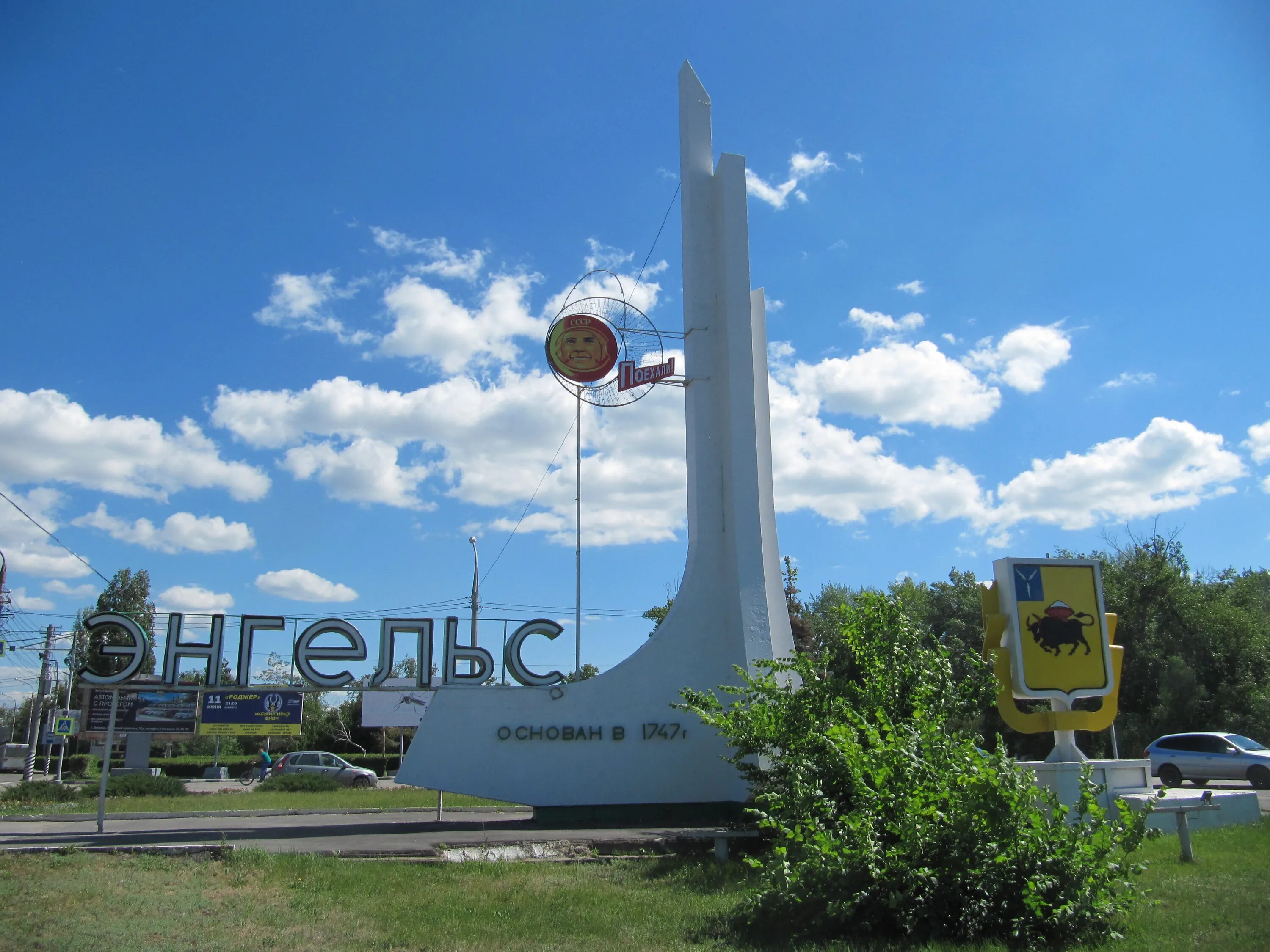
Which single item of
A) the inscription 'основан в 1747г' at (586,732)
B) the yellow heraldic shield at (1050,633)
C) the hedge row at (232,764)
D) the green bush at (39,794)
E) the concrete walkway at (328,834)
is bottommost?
the hedge row at (232,764)

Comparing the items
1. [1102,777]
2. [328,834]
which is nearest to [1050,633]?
[1102,777]

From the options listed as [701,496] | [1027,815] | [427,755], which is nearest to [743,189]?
[701,496]

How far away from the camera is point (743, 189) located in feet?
68.3

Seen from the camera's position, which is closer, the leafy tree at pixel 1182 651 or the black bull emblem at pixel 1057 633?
the black bull emblem at pixel 1057 633

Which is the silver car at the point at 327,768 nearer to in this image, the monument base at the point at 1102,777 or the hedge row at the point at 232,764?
the hedge row at the point at 232,764

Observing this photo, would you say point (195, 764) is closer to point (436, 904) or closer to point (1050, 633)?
point (436, 904)

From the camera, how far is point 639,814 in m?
18.5

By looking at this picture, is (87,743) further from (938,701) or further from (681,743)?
(938,701)

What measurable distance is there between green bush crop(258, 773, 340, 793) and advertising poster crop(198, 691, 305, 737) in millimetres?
9926

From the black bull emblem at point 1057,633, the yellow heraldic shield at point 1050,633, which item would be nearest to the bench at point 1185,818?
the yellow heraldic shield at point 1050,633

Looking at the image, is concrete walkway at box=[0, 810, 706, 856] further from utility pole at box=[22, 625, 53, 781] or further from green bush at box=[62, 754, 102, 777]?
green bush at box=[62, 754, 102, 777]

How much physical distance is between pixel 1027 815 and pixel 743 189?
1562 cm

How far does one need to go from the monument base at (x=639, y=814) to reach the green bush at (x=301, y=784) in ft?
57.6

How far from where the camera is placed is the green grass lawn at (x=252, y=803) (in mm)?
24391
